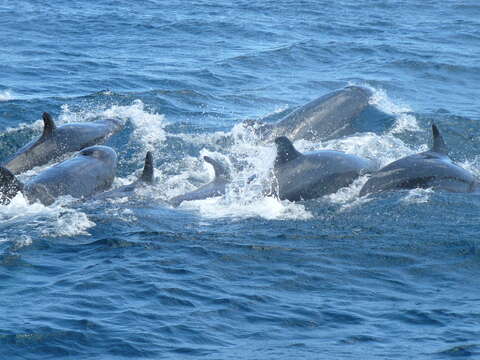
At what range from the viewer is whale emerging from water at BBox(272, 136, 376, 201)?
16.7 metres

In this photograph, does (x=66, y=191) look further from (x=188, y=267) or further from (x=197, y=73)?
(x=197, y=73)

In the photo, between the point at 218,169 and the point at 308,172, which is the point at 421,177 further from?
the point at 218,169

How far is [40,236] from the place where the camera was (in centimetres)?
1431

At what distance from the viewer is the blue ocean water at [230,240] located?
11195 millimetres

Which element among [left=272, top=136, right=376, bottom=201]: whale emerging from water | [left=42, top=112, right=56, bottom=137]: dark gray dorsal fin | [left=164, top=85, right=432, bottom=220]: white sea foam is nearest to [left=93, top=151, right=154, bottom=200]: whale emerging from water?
[left=164, top=85, right=432, bottom=220]: white sea foam

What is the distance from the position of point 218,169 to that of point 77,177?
108 inches

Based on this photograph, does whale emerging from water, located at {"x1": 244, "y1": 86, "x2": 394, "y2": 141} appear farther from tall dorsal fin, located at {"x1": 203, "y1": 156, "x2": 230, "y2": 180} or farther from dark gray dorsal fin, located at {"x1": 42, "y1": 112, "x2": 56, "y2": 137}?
dark gray dorsal fin, located at {"x1": 42, "y1": 112, "x2": 56, "y2": 137}

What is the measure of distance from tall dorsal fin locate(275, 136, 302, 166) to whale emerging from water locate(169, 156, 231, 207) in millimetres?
1190

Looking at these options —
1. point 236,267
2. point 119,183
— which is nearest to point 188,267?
point 236,267

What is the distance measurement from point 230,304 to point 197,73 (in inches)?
704

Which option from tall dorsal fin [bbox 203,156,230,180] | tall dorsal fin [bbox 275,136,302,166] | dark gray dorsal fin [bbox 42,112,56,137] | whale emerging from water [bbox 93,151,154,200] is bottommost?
whale emerging from water [bbox 93,151,154,200]

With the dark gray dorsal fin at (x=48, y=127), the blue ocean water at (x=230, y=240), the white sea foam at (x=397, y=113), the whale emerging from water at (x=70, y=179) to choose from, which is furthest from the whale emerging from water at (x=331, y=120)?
the dark gray dorsal fin at (x=48, y=127)

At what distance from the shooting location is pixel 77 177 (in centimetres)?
1762

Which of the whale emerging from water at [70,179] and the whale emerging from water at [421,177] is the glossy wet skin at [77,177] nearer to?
the whale emerging from water at [70,179]
